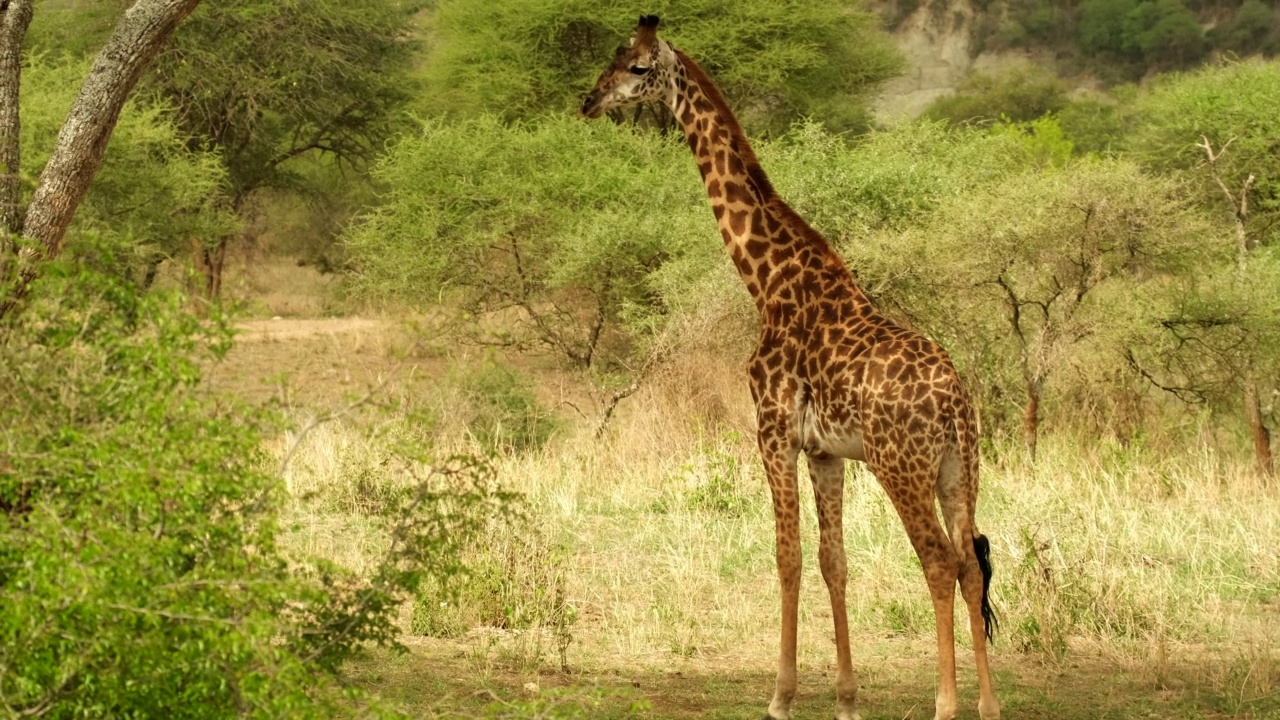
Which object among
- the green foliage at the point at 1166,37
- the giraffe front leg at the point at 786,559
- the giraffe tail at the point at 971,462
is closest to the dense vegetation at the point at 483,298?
the giraffe front leg at the point at 786,559

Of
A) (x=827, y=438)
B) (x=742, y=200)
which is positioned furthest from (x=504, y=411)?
(x=827, y=438)

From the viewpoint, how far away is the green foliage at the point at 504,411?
11453 mm

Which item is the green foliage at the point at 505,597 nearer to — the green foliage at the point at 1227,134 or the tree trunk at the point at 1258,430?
the tree trunk at the point at 1258,430

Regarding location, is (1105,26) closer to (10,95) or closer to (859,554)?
(859,554)

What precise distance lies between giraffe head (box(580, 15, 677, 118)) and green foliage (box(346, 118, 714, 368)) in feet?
24.9

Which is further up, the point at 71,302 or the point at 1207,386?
the point at 71,302

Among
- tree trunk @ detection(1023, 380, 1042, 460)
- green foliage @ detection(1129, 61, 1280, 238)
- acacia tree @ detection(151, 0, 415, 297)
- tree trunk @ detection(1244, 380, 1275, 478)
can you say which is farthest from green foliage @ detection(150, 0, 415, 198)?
tree trunk @ detection(1244, 380, 1275, 478)

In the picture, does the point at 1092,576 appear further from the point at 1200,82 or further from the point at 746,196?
the point at 1200,82

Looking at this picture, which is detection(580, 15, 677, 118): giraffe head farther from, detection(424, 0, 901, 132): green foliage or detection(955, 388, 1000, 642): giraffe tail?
detection(424, 0, 901, 132): green foliage

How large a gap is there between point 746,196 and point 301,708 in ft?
9.97

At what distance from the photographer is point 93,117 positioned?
18.4 feet

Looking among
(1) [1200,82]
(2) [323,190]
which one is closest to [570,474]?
(1) [1200,82]

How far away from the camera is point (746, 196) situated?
5.75m

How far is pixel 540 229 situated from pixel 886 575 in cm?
918
